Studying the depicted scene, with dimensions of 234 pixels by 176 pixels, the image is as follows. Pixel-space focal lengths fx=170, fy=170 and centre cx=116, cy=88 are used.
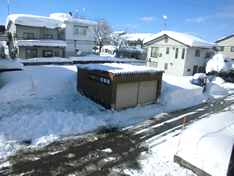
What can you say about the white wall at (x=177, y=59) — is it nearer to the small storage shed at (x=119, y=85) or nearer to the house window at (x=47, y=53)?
the small storage shed at (x=119, y=85)

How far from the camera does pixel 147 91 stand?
1437 centimetres

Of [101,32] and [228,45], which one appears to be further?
[101,32]

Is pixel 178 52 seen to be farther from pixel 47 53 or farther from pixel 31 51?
pixel 31 51

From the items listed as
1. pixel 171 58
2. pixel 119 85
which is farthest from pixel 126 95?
pixel 171 58

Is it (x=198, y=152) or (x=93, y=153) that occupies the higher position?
(x=198, y=152)

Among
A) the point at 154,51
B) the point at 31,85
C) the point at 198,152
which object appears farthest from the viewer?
the point at 154,51

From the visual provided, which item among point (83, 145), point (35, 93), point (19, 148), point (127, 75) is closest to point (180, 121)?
point (127, 75)

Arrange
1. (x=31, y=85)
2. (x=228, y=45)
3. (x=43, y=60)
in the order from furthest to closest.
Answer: (x=228, y=45), (x=43, y=60), (x=31, y=85)

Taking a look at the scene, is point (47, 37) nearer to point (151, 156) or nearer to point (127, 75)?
point (127, 75)

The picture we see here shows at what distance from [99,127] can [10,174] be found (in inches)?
186

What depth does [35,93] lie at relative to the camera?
47.9 feet

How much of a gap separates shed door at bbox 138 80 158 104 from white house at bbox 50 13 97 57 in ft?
77.0

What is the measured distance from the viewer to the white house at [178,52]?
2595cm

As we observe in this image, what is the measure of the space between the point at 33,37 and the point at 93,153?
2760 cm
